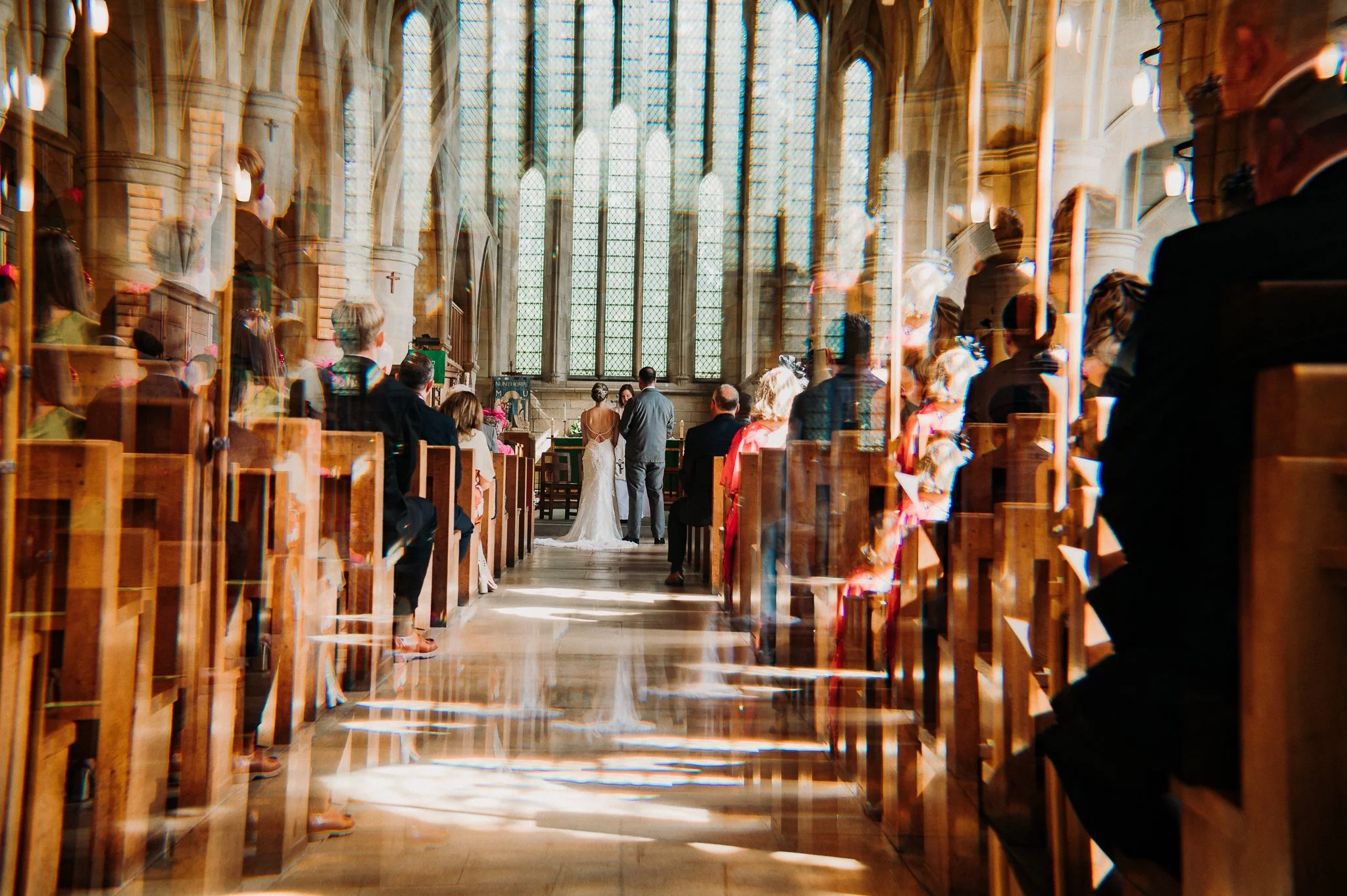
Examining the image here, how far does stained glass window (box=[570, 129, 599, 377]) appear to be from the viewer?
1066 centimetres

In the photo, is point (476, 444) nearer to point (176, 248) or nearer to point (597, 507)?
point (176, 248)

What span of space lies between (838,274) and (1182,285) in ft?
7.99

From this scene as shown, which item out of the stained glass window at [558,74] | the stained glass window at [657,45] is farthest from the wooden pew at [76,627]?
the stained glass window at [657,45]

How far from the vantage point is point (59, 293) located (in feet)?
6.79

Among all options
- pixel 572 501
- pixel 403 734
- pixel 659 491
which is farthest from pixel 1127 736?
pixel 572 501

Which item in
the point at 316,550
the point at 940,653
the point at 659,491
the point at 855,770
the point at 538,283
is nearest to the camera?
the point at 940,653

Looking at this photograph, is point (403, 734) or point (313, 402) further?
point (313, 402)

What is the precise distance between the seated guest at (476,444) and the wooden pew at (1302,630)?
4273 mm

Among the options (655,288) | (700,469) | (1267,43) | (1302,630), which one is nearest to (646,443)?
(700,469)

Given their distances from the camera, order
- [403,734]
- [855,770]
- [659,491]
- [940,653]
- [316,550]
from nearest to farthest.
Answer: [940,653]
[855,770]
[403,734]
[316,550]
[659,491]

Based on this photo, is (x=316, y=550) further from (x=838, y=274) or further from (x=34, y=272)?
(x=838, y=274)

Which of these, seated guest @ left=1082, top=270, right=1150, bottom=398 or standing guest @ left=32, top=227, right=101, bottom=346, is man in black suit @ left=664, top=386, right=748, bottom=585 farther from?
standing guest @ left=32, top=227, right=101, bottom=346

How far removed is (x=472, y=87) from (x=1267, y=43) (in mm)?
3796

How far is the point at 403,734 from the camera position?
8.20 ft
